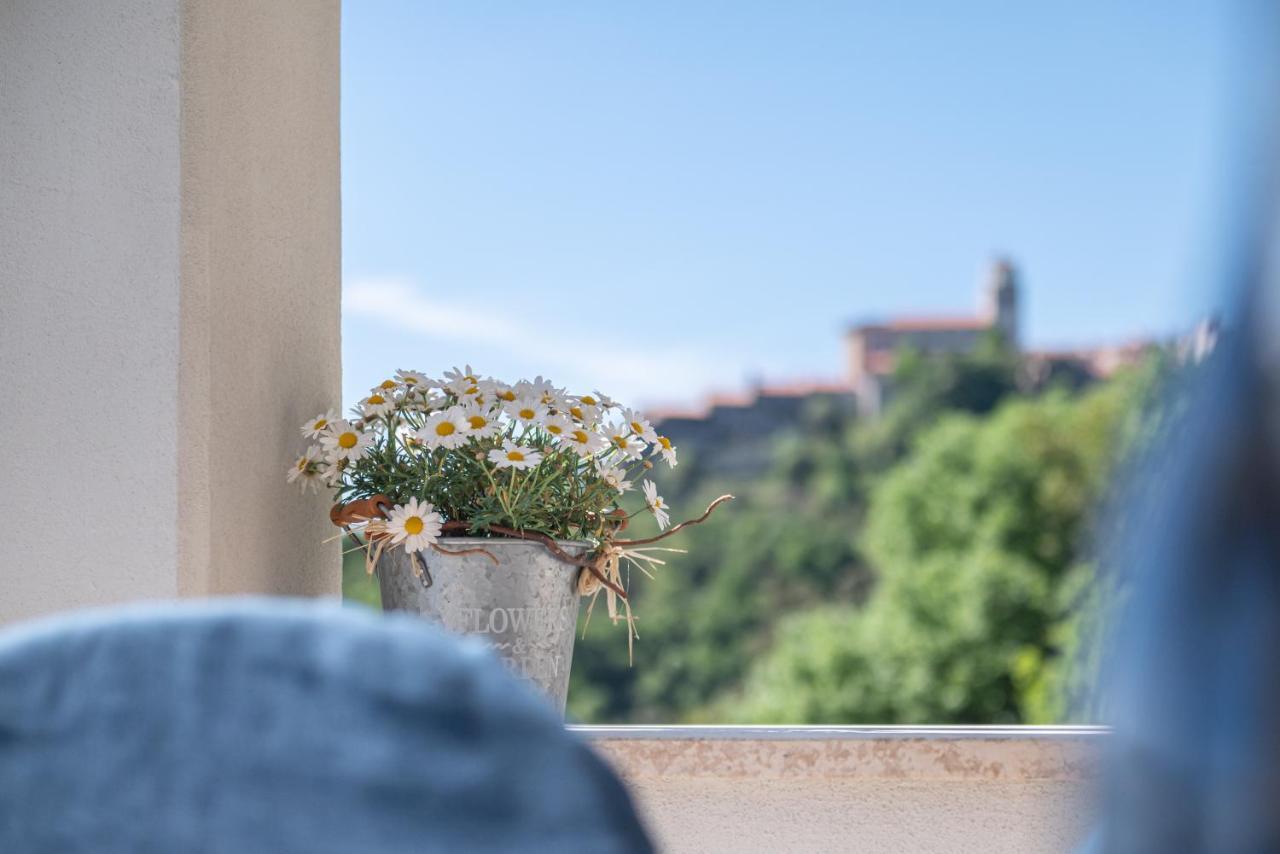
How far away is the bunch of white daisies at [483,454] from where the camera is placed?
1.62 meters

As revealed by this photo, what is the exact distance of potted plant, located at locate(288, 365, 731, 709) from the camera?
1.58 metres

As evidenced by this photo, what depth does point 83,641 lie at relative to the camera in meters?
0.35

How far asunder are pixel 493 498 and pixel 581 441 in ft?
0.44

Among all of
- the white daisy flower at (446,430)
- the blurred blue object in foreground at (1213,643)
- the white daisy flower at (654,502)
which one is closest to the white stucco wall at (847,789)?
the white daisy flower at (654,502)

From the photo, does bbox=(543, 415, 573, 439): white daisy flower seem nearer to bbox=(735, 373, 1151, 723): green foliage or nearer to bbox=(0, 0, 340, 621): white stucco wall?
bbox=(0, 0, 340, 621): white stucco wall

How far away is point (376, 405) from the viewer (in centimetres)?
169

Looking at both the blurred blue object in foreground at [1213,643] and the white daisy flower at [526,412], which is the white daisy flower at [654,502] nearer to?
the white daisy flower at [526,412]

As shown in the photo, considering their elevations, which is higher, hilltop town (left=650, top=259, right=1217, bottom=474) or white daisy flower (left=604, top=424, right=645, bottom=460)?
hilltop town (left=650, top=259, right=1217, bottom=474)

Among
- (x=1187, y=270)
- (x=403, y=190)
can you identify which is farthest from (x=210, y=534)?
(x=403, y=190)

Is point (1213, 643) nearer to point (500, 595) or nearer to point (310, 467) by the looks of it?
point (500, 595)

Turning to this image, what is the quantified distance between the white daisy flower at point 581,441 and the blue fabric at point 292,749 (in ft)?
4.31

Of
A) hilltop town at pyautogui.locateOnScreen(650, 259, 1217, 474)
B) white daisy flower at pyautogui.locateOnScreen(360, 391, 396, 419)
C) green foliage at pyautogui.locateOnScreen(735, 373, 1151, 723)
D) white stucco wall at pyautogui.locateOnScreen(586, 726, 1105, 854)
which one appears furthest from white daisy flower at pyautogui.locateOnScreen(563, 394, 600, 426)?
hilltop town at pyautogui.locateOnScreen(650, 259, 1217, 474)

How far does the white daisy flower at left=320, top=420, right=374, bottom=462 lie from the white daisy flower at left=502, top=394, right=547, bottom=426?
18cm

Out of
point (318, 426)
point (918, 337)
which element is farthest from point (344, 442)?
point (918, 337)
